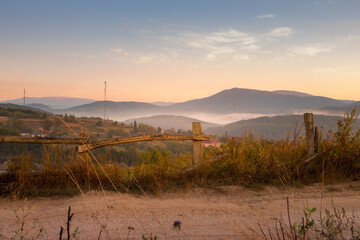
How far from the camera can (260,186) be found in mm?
6586

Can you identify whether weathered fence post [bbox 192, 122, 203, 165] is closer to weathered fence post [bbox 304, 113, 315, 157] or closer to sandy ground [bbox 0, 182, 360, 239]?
sandy ground [bbox 0, 182, 360, 239]

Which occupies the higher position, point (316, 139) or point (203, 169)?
point (316, 139)

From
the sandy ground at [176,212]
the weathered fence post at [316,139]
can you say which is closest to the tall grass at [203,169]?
the weathered fence post at [316,139]

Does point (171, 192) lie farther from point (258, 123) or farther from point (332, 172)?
point (258, 123)

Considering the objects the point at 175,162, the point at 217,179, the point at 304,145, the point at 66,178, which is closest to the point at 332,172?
the point at 304,145

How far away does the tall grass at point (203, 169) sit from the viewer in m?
6.47

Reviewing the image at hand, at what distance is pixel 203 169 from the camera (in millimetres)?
7078

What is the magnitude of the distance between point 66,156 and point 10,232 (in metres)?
2.94

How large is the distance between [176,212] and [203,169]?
2213 millimetres

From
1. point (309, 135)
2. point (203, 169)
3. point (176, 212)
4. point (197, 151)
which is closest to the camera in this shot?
point (176, 212)

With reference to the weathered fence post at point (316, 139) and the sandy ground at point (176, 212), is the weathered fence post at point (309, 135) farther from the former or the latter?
the sandy ground at point (176, 212)

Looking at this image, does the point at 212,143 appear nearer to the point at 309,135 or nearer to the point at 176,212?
the point at 309,135

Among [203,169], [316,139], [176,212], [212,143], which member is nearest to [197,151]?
[203,169]

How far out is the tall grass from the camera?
647cm
